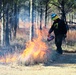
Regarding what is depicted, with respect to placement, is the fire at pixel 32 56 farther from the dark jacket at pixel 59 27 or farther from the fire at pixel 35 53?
the dark jacket at pixel 59 27

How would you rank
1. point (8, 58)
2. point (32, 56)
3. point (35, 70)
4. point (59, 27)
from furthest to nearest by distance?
point (59, 27) → point (8, 58) → point (32, 56) → point (35, 70)

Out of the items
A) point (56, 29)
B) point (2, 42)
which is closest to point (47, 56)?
point (56, 29)

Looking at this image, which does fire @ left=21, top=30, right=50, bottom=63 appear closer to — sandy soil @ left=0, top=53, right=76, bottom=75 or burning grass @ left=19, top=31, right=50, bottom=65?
burning grass @ left=19, top=31, right=50, bottom=65

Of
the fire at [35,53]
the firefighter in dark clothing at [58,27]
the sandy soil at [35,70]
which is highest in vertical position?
the firefighter in dark clothing at [58,27]

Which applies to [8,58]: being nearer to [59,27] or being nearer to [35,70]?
[35,70]

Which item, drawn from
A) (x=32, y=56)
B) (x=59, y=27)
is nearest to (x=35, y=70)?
(x=32, y=56)

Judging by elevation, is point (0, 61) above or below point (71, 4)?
below

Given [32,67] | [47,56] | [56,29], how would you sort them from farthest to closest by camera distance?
[56,29]
[47,56]
[32,67]

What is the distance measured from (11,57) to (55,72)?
2579 millimetres

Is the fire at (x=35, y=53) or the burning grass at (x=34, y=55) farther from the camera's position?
the fire at (x=35, y=53)

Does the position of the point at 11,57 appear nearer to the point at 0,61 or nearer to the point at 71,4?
the point at 0,61

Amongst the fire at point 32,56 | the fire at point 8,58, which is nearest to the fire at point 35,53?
the fire at point 32,56

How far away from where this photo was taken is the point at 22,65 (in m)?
10.1

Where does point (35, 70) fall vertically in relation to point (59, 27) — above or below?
below
